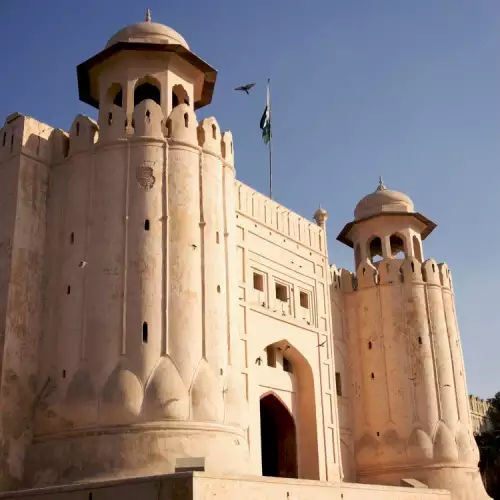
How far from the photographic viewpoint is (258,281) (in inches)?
895

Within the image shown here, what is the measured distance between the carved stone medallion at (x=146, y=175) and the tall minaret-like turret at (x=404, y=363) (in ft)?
35.6

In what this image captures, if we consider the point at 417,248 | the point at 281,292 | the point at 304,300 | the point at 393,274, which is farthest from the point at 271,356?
the point at 417,248

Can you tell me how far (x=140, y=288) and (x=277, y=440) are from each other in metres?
8.69

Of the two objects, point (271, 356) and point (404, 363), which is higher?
point (404, 363)

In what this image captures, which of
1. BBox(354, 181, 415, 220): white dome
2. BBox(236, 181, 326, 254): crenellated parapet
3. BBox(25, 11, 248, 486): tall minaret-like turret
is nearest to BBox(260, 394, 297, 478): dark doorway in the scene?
BBox(236, 181, 326, 254): crenellated parapet

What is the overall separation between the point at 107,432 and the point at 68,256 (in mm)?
4417

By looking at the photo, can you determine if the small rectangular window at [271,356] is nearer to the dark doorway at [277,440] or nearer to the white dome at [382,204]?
the dark doorway at [277,440]

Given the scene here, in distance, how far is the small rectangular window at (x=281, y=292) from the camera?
2358 centimetres

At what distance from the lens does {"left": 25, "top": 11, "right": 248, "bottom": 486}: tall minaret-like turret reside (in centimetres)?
1592

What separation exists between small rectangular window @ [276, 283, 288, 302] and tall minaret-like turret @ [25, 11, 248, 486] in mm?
4527

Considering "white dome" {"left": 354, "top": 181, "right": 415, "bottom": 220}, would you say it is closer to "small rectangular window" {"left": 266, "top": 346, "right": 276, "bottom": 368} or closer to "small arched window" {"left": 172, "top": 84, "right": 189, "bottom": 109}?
"small rectangular window" {"left": 266, "top": 346, "right": 276, "bottom": 368}

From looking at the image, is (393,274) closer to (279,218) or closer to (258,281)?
(279,218)

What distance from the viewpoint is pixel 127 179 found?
1806cm

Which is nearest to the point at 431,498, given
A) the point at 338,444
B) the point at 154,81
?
the point at 338,444
